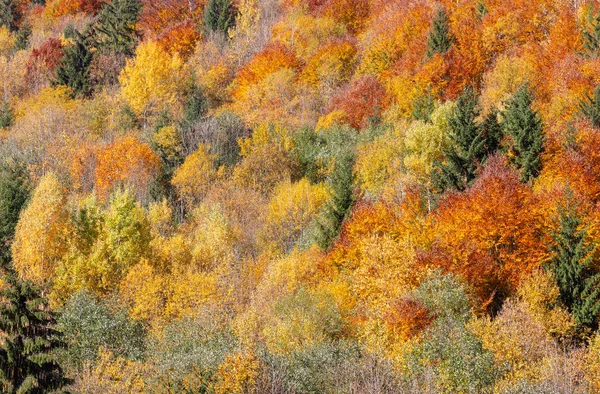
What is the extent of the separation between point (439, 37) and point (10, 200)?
137ft

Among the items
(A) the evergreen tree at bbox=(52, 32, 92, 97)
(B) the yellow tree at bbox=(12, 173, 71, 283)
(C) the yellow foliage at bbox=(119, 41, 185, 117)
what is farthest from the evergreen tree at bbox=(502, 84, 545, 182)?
(A) the evergreen tree at bbox=(52, 32, 92, 97)

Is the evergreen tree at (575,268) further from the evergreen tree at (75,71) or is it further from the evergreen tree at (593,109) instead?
the evergreen tree at (75,71)

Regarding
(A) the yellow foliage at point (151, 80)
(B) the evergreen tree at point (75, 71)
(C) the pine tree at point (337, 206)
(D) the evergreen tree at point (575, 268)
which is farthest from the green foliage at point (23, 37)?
(D) the evergreen tree at point (575, 268)

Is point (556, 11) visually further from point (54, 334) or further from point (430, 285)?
point (54, 334)

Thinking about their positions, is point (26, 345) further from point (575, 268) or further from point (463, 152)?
point (463, 152)

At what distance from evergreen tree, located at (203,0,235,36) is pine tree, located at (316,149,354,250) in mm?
55369

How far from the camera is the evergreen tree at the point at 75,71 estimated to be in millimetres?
92750

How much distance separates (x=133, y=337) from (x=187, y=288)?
9.45 metres

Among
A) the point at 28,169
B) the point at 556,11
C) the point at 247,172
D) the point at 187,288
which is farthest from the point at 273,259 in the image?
the point at 556,11

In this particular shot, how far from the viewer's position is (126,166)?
2854 inches

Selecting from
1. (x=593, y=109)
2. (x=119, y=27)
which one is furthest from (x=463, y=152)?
(x=119, y=27)

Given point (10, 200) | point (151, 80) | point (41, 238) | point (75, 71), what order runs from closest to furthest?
point (41, 238) < point (10, 200) < point (151, 80) < point (75, 71)

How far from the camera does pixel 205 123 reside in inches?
3095

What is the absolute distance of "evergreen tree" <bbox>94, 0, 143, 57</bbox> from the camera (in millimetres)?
102750
